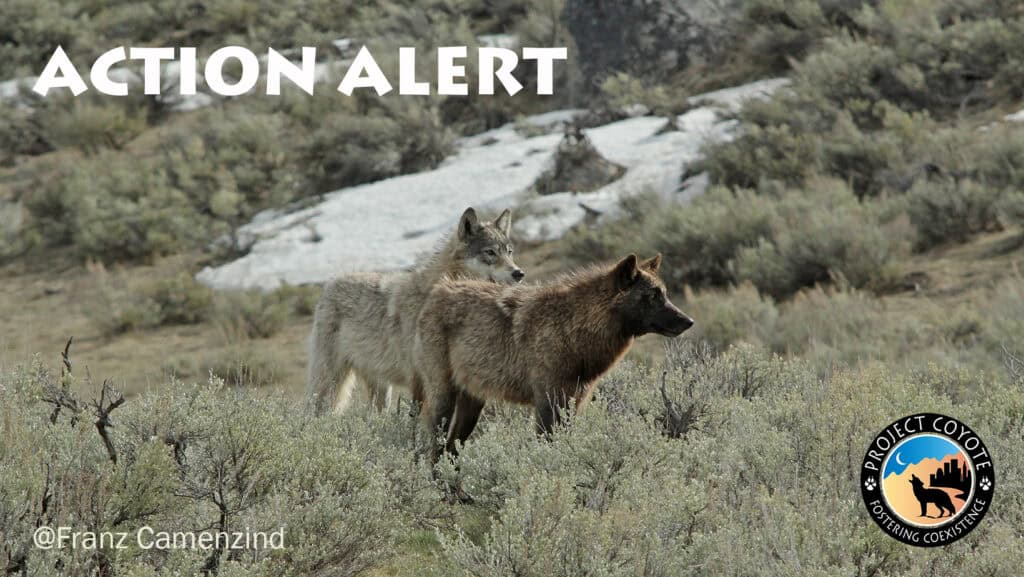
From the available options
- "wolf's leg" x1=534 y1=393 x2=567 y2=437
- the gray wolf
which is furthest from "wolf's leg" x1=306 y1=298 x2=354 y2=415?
the gray wolf

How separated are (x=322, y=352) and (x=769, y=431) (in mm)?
4746

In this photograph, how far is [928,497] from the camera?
488 centimetres

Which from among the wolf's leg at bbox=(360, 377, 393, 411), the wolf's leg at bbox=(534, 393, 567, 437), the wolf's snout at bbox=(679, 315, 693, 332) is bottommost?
the wolf's leg at bbox=(360, 377, 393, 411)

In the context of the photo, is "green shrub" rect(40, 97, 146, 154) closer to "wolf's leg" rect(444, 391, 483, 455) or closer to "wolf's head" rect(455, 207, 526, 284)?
"wolf's head" rect(455, 207, 526, 284)

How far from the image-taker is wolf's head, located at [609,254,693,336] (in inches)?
275

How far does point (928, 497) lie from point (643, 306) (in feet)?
8.08

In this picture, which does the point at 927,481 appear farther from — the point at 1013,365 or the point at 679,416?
the point at 1013,365

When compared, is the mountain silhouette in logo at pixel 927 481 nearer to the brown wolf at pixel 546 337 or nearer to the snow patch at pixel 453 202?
the brown wolf at pixel 546 337

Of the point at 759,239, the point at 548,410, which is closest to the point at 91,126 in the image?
the point at 759,239

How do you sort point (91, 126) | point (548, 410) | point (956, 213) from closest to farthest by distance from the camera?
point (548, 410) < point (956, 213) < point (91, 126)

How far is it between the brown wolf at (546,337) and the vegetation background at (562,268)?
1.06 ft

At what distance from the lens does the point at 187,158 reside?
26.1 meters

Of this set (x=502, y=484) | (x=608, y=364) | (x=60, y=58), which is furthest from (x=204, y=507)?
(x=60, y=58)

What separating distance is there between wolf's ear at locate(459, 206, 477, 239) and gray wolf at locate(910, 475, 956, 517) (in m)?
5.20
